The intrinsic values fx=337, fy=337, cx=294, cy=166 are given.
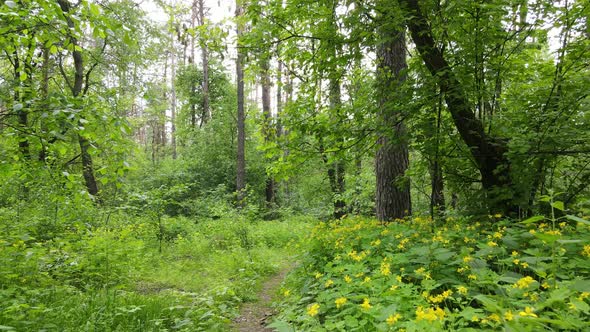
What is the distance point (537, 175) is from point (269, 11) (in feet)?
13.7

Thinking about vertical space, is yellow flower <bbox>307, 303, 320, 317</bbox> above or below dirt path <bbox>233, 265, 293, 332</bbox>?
above

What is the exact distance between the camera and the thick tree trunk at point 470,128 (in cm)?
412

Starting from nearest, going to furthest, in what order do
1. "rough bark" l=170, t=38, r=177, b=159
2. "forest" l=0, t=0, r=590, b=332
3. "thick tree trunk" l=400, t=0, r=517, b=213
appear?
1. "forest" l=0, t=0, r=590, b=332
2. "thick tree trunk" l=400, t=0, r=517, b=213
3. "rough bark" l=170, t=38, r=177, b=159

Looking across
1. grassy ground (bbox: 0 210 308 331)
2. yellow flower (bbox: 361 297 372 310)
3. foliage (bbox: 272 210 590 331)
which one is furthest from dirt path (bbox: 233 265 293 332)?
yellow flower (bbox: 361 297 372 310)

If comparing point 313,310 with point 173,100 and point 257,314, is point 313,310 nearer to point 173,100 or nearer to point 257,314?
point 257,314

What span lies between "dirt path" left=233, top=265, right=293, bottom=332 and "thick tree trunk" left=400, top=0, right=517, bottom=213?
331cm

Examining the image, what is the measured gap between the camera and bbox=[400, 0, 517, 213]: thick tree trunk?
4117mm

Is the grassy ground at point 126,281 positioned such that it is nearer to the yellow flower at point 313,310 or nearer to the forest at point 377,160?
the forest at point 377,160

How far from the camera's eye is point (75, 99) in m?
3.83

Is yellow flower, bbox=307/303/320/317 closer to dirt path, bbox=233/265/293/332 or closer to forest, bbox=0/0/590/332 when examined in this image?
forest, bbox=0/0/590/332

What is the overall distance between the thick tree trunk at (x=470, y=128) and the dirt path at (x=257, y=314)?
331cm

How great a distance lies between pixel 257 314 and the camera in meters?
4.76

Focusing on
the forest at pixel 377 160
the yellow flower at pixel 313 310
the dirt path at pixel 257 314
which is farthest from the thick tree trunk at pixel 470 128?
the dirt path at pixel 257 314

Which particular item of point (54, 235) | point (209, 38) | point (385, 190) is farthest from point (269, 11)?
point (54, 235)
